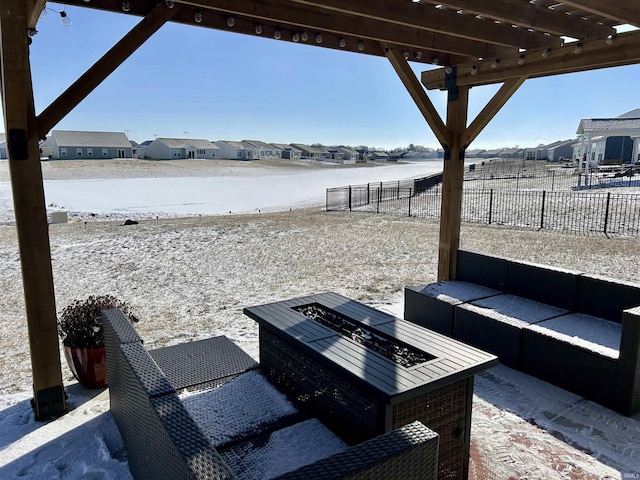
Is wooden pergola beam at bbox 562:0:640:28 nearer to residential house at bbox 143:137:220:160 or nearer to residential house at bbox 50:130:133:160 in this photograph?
residential house at bbox 50:130:133:160

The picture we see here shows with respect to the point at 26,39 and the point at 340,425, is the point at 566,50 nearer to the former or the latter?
the point at 340,425

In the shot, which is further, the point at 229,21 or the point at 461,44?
the point at 461,44

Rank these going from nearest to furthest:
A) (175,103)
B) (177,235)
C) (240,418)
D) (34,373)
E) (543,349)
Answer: (240,418) < (34,373) < (543,349) < (177,235) < (175,103)

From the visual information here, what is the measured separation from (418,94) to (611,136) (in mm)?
26679

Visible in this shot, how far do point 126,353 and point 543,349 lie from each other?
2858 mm

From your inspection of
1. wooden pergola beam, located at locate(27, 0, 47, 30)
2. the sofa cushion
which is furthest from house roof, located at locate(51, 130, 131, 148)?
the sofa cushion

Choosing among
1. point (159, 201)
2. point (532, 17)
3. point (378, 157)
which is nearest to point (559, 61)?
point (532, 17)

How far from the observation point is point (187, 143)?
199 feet

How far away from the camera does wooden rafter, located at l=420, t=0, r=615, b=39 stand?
288 cm

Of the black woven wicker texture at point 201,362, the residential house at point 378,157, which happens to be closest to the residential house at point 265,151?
the residential house at point 378,157

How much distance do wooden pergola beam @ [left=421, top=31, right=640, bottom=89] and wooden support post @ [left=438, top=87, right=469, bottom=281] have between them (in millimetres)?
243

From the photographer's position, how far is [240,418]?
2.16 metres

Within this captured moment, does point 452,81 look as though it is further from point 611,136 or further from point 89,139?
point 89,139

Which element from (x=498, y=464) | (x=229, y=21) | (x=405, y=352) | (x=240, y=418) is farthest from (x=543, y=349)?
(x=229, y=21)
